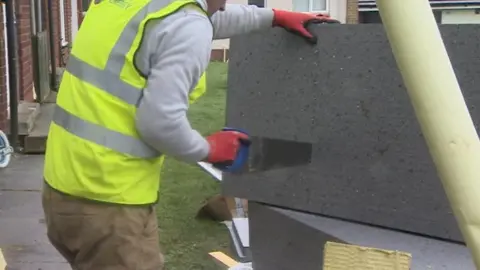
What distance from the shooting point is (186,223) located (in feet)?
19.6

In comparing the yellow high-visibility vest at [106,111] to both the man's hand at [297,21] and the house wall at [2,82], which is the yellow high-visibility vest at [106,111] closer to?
the man's hand at [297,21]

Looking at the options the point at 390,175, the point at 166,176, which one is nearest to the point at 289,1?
the point at 166,176

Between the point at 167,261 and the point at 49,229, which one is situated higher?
the point at 49,229

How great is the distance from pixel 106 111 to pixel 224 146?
484mm

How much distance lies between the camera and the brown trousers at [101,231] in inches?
100

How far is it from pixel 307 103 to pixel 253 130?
1.26 ft

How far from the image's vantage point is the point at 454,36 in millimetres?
2754

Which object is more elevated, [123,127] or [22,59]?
[22,59]

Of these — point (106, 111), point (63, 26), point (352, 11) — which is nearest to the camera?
point (106, 111)

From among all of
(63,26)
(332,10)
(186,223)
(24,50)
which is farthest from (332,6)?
(186,223)

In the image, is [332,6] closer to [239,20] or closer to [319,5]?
[319,5]

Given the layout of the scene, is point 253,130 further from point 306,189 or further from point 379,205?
point 379,205

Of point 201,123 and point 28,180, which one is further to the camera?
point 201,123

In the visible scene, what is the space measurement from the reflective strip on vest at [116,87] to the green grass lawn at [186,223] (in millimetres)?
2592
